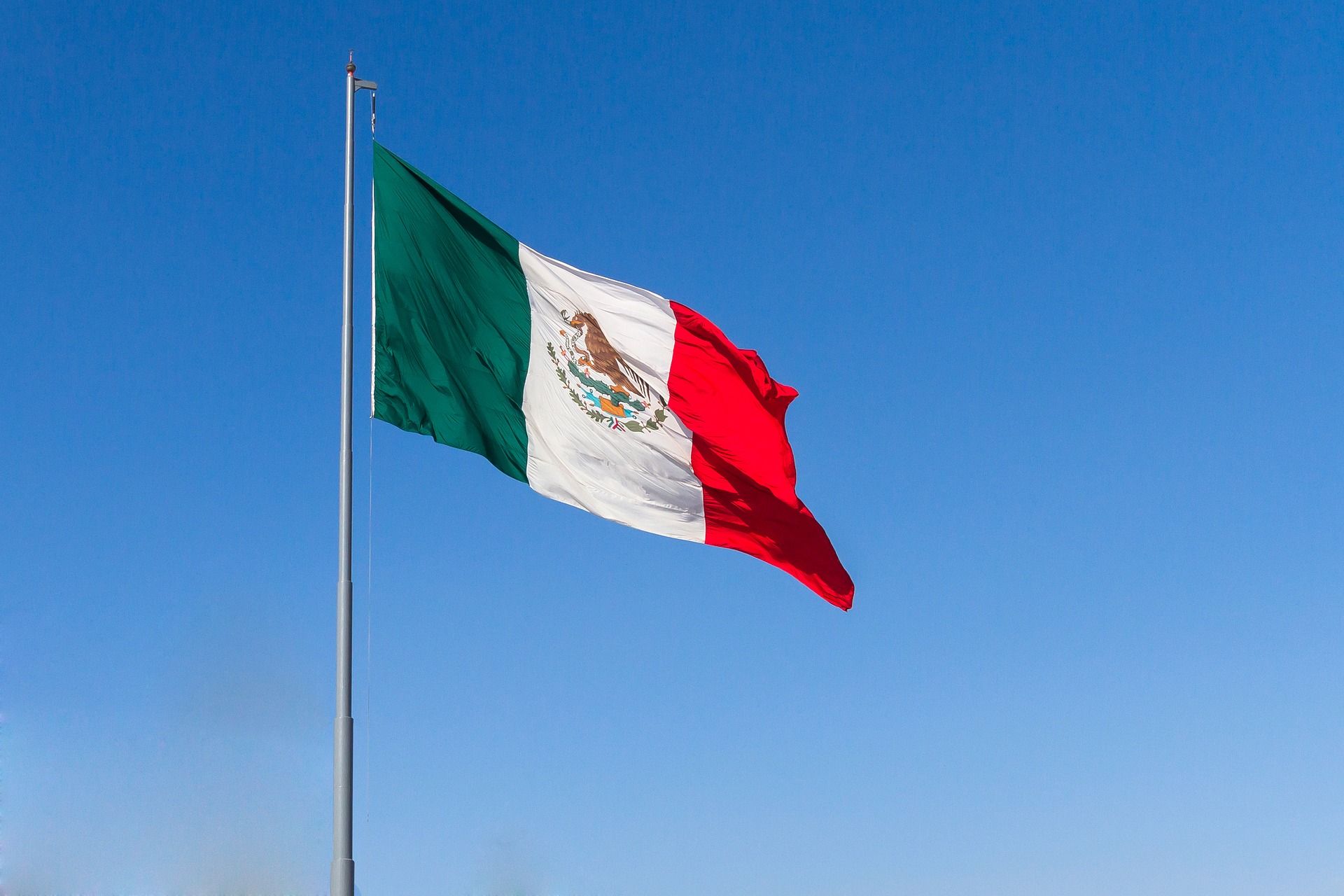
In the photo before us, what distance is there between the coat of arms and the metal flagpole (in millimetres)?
3832

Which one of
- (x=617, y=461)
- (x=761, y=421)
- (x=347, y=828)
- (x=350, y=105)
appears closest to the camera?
(x=347, y=828)

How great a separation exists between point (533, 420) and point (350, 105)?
4545 mm

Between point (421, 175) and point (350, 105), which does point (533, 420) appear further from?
point (350, 105)

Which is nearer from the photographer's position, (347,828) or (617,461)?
(347,828)

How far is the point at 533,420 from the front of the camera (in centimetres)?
1808

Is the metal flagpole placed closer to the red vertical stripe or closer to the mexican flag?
the mexican flag

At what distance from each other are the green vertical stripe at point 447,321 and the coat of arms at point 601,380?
0.61m

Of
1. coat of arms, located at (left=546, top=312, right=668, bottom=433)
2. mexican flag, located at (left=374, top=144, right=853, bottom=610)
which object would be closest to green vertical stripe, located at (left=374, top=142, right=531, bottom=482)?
mexican flag, located at (left=374, top=144, right=853, bottom=610)

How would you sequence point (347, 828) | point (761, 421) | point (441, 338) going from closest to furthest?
point (347, 828) < point (441, 338) < point (761, 421)

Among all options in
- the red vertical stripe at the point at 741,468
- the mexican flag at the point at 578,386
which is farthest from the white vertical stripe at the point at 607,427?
the red vertical stripe at the point at 741,468

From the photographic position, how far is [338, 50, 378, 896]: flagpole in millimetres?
13312

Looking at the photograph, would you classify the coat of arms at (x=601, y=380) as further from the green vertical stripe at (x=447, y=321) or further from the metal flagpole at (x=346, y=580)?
the metal flagpole at (x=346, y=580)

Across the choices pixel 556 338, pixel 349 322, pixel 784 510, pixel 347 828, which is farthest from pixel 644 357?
pixel 347 828

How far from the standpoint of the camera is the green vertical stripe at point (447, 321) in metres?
16.4
